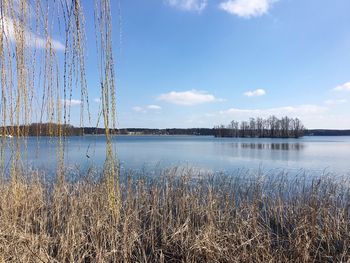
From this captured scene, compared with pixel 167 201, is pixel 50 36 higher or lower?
higher

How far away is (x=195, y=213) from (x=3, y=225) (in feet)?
10.1

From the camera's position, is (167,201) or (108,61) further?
(167,201)

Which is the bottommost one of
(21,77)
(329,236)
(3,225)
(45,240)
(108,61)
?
(329,236)

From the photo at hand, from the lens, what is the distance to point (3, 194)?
4.29 m

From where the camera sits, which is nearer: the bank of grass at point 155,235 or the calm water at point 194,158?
the bank of grass at point 155,235

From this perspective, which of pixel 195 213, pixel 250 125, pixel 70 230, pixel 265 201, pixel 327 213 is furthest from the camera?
pixel 250 125

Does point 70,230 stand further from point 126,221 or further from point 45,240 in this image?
point 126,221

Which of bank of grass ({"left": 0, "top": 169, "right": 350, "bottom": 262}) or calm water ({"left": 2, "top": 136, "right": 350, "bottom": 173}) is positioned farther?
calm water ({"left": 2, "top": 136, "right": 350, "bottom": 173})

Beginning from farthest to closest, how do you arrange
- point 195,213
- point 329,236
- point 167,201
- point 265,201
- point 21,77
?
point 265,201
point 167,201
point 195,213
point 329,236
point 21,77

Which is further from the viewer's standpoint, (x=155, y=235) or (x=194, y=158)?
(x=194, y=158)

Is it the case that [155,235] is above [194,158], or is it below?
above

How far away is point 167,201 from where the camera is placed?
19.7 feet

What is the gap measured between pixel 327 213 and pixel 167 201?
2.73 metres

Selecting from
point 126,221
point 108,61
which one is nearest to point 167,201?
point 126,221
